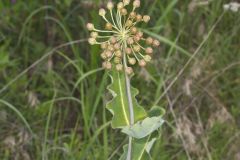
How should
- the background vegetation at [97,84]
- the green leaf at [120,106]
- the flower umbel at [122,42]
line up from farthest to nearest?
the background vegetation at [97,84]
the green leaf at [120,106]
the flower umbel at [122,42]

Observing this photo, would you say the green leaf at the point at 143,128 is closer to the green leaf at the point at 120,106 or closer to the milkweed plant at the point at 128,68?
the milkweed plant at the point at 128,68

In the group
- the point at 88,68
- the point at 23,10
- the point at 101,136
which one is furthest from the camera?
the point at 23,10

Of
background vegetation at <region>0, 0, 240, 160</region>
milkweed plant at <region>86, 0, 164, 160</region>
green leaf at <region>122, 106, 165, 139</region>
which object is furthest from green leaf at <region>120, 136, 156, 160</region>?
background vegetation at <region>0, 0, 240, 160</region>

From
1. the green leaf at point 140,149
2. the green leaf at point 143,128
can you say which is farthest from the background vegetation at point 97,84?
the green leaf at point 143,128

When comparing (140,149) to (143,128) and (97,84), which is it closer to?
(143,128)

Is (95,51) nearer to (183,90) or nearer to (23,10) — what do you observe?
(183,90)

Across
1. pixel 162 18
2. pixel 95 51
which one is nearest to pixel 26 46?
pixel 95 51
